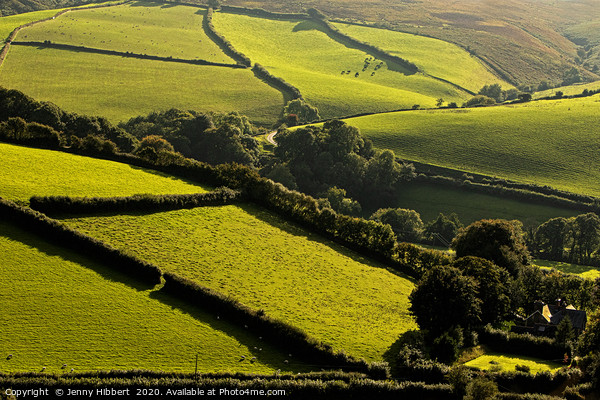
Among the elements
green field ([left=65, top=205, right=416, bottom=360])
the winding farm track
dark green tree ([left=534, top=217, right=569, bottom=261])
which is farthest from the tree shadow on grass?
the winding farm track

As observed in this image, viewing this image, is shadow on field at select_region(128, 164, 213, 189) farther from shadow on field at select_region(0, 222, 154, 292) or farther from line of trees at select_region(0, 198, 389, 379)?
shadow on field at select_region(0, 222, 154, 292)

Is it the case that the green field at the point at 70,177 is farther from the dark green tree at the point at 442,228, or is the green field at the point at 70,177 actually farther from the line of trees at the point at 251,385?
the dark green tree at the point at 442,228

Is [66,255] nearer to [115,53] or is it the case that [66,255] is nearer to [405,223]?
[405,223]

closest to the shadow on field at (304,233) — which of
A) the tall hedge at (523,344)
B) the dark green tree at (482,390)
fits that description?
the tall hedge at (523,344)

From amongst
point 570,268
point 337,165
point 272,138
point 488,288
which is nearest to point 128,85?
point 272,138

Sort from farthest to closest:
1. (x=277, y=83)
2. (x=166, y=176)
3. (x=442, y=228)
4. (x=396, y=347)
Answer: (x=277, y=83) < (x=442, y=228) < (x=166, y=176) < (x=396, y=347)
